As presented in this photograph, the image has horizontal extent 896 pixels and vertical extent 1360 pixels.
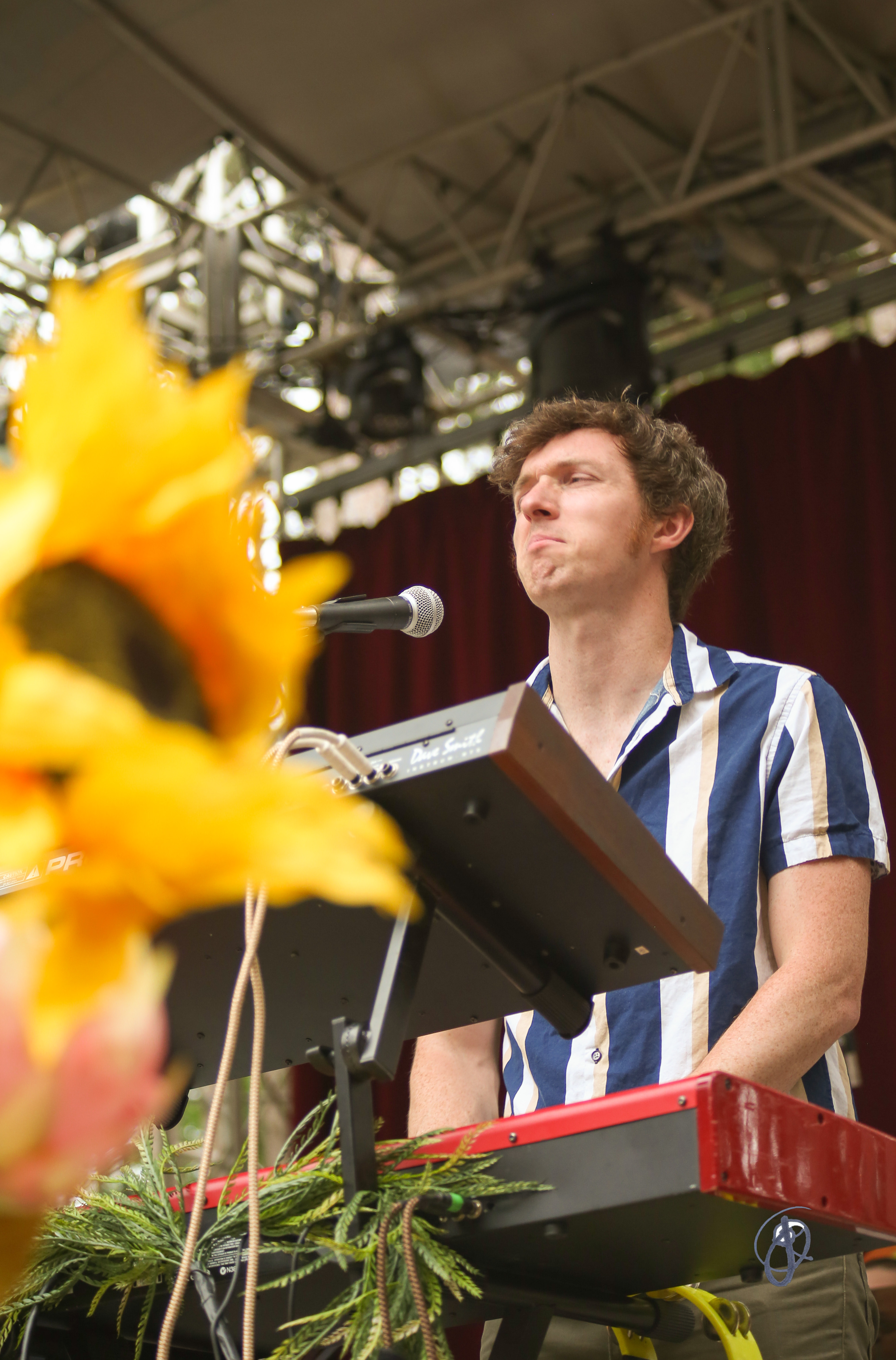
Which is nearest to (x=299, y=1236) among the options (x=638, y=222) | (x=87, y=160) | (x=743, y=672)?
(x=743, y=672)

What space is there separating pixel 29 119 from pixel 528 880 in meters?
4.25

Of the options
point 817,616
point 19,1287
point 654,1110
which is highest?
point 817,616

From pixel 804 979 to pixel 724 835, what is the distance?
27 centimetres

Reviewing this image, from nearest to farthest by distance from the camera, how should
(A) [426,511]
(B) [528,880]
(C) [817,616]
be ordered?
(B) [528,880], (C) [817,616], (A) [426,511]

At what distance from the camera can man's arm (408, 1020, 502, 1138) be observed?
169 centimetres

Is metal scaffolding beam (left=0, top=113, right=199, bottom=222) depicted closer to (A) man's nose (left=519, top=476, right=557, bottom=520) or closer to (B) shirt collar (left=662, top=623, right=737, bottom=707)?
(A) man's nose (left=519, top=476, right=557, bottom=520)

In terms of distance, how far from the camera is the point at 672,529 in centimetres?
222

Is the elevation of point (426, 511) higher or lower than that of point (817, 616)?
higher

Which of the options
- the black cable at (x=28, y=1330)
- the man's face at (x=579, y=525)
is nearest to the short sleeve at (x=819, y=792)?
the man's face at (x=579, y=525)

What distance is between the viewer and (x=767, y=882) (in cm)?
168

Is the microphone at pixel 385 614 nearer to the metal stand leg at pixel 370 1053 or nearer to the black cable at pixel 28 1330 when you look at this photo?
the metal stand leg at pixel 370 1053

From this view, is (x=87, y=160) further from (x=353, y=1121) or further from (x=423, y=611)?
(x=353, y=1121)

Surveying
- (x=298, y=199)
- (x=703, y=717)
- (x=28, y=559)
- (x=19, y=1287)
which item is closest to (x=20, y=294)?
(x=298, y=199)

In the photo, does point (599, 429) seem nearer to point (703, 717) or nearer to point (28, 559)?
point (703, 717)
